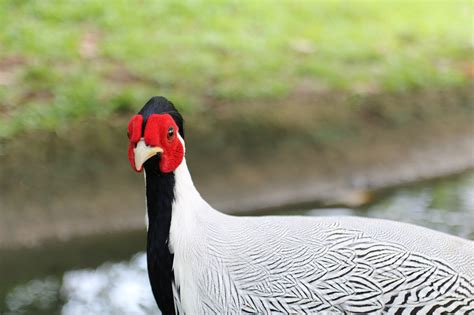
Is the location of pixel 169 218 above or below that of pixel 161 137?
below

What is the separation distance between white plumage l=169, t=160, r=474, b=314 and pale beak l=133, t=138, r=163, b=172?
216mm

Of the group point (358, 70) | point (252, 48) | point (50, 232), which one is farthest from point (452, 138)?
point (50, 232)

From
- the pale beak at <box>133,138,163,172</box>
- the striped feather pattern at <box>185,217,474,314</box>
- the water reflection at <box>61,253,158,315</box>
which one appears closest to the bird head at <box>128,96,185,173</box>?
the pale beak at <box>133,138,163,172</box>

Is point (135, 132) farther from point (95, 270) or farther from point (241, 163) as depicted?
point (241, 163)

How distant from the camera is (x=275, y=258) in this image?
11.0 feet

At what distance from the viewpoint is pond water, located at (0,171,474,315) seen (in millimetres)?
4434

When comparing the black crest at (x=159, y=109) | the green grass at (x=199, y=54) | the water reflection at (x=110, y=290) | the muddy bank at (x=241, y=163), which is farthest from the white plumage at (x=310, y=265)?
the green grass at (x=199, y=54)

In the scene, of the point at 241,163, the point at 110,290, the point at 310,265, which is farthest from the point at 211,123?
the point at 310,265

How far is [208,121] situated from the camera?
6164mm

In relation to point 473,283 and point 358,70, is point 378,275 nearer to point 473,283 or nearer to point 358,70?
point 473,283

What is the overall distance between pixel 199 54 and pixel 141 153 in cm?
371

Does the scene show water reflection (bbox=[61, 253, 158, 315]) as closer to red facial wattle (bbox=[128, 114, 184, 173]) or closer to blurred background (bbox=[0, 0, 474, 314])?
blurred background (bbox=[0, 0, 474, 314])

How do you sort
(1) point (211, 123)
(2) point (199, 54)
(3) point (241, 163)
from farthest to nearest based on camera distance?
(2) point (199, 54) < (1) point (211, 123) < (3) point (241, 163)

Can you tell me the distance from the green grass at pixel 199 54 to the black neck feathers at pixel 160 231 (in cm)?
239
